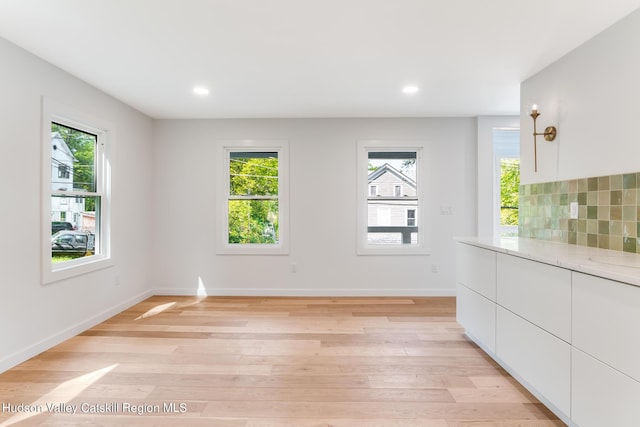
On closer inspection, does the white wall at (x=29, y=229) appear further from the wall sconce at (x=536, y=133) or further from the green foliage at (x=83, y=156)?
the wall sconce at (x=536, y=133)

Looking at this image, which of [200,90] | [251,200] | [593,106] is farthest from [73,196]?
[593,106]

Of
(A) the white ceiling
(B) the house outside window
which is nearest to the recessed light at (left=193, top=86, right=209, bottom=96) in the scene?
(A) the white ceiling

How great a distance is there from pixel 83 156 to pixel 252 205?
1961mm

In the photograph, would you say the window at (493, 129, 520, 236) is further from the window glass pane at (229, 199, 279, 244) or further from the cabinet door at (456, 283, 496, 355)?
the window glass pane at (229, 199, 279, 244)

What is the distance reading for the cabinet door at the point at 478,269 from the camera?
2457mm

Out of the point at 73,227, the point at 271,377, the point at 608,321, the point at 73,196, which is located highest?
the point at 73,196

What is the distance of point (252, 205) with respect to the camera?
178 inches

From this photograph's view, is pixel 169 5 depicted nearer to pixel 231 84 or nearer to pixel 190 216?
pixel 231 84

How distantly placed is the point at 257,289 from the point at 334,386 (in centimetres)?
242

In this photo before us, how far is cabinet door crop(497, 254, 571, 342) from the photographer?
171cm

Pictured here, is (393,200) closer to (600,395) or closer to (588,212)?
(588,212)

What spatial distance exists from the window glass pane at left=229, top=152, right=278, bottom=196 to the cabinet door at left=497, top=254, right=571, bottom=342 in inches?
119

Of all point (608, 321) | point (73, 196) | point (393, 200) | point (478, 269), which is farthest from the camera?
point (393, 200)

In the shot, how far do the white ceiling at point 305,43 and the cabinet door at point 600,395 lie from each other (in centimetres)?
200
